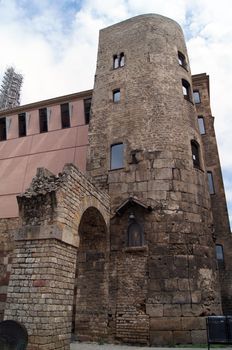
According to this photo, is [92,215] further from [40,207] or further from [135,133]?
[135,133]

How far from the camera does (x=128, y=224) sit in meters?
10.1

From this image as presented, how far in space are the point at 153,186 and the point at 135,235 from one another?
5.41 feet

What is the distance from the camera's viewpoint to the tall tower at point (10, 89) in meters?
46.4

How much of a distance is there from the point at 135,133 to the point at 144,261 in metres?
4.45

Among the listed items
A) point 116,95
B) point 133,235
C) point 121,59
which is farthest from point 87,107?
point 133,235

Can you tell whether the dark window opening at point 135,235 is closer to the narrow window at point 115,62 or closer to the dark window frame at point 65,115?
the narrow window at point 115,62

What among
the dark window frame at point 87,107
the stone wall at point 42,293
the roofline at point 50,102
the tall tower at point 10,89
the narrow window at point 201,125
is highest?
the tall tower at point 10,89

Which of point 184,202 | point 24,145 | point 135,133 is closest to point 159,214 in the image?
point 184,202

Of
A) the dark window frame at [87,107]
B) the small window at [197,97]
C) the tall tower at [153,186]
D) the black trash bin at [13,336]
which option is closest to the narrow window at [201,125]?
the small window at [197,97]

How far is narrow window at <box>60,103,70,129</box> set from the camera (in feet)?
54.6

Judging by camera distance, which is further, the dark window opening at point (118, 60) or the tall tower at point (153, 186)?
the dark window opening at point (118, 60)

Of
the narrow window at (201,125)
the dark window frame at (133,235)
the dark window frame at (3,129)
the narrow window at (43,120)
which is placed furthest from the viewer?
the dark window frame at (3,129)

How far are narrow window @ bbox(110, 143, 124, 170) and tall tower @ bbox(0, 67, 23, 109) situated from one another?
38116 millimetres

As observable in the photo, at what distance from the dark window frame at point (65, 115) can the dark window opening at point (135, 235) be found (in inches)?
319
